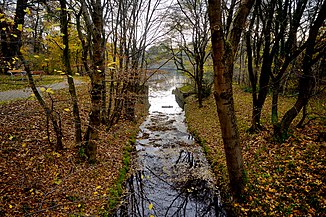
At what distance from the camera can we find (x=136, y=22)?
14.2 meters

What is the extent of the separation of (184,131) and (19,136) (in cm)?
980

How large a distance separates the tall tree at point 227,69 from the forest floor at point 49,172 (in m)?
3.03

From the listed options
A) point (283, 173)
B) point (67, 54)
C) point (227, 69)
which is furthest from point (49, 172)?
point (283, 173)

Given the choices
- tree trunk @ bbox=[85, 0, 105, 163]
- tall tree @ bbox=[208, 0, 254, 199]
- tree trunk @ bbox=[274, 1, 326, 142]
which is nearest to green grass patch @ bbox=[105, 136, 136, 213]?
tree trunk @ bbox=[85, 0, 105, 163]

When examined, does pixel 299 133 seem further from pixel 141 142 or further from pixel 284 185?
pixel 141 142

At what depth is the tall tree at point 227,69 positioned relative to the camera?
4.03m

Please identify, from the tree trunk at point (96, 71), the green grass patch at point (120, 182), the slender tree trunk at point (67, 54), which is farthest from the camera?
the slender tree trunk at point (67, 54)

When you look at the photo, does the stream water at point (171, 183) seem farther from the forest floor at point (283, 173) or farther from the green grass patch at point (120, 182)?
the forest floor at point (283, 173)

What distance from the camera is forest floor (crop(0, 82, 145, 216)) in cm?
490

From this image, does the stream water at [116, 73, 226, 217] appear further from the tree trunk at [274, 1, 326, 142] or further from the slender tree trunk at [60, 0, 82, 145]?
the tree trunk at [274, 1, 326, 142]

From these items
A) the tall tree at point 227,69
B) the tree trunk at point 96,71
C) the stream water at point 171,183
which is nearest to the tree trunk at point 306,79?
the tall tree at point 227,69

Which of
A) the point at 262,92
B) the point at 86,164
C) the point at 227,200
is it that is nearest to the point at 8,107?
the point at 86,164

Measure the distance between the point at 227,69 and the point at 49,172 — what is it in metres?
5.97

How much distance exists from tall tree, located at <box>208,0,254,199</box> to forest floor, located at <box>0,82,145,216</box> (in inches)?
119
